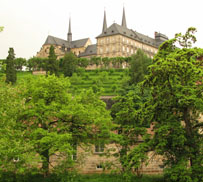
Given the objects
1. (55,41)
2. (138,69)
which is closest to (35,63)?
(138,69)

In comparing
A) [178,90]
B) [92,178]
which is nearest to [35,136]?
[92,178]

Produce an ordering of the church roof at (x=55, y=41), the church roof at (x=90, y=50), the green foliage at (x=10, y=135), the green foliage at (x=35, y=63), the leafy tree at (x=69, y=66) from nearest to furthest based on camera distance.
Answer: the green foliage at (x=10, y=135)
the leafy tree at (x=69, y=66)
the green foliage at (x=35, y=63)
the church roof at (x=90, y=50)
the church roof at (x=55, y=41)

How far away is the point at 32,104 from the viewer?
2164 centimetres

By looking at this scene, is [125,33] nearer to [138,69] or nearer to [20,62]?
[20,62]

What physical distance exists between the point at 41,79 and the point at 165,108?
9933 mm

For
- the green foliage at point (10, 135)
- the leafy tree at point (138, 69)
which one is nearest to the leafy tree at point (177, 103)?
the green foliage at point (10, 135)

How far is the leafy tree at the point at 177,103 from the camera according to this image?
1764 cm

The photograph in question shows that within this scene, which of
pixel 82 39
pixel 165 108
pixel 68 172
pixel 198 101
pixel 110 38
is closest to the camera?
pixel 198 101

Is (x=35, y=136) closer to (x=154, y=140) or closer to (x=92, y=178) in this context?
(x=92, y=178)

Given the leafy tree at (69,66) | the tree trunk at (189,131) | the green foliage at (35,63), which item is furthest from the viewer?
the green foliage at (35,63)

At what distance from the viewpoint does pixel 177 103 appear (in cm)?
1880

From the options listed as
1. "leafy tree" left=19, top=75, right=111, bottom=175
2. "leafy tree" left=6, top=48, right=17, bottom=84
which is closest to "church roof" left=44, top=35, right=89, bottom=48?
"leafy tree" left=6, top=48, right=17, bottom=84

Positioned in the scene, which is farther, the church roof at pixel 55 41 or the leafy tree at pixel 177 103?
the church roof at pixel 55 41

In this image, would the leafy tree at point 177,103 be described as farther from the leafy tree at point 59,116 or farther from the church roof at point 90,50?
the church roof at point 90,50
